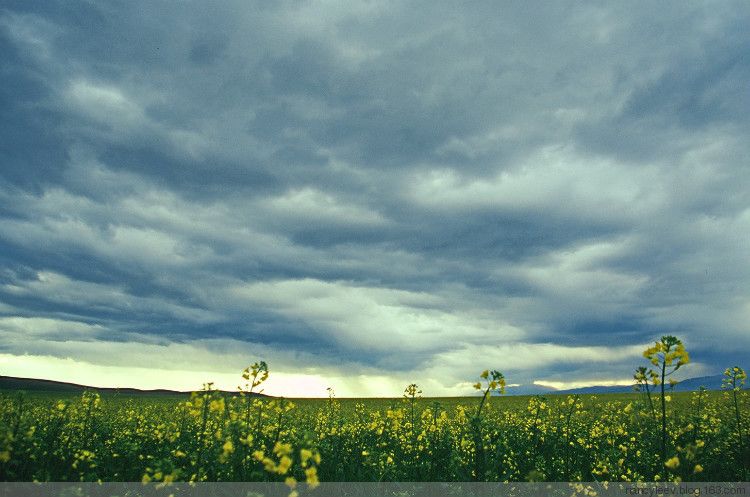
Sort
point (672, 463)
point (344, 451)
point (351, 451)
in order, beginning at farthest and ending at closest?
point (351, 451) < point (344, 451) < point (672, 463)

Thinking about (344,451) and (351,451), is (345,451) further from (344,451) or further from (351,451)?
(351,451)

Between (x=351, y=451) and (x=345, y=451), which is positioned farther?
(x=351, y=451)

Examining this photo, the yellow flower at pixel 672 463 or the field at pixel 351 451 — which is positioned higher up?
the yellow flower at pixel 672 463

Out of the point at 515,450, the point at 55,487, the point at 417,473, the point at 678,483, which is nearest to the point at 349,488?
the point at 417,473

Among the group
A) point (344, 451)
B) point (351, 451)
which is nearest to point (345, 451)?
point (344, 451)

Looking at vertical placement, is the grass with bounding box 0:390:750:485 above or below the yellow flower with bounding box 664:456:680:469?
below

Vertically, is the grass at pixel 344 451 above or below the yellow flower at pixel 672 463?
below

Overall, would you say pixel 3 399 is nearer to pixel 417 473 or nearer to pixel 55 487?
pixel 55 487

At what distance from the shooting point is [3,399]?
11156mm

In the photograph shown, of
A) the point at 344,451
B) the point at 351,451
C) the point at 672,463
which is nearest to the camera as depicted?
the point at 672,463

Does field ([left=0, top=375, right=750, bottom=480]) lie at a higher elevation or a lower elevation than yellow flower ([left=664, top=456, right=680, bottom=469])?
lower

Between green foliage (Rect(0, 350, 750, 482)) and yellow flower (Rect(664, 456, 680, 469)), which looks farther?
green foliage (Rect(0, 350, 750, 482))

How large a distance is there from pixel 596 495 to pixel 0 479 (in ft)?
34.6

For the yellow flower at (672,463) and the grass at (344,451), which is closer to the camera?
the yellow flower at (672,463)
